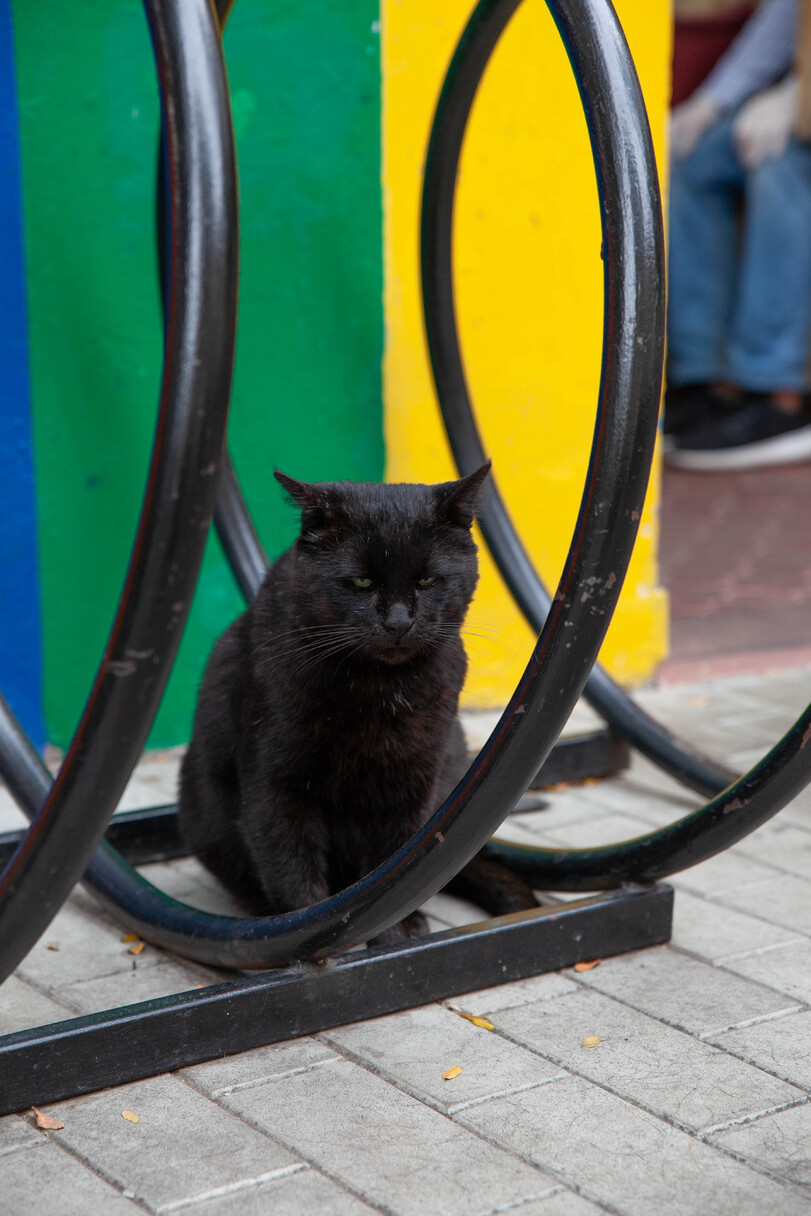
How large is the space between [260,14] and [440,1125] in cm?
226

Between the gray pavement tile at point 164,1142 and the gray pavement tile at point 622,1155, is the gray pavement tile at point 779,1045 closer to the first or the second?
the gray pavement tile at point 622,1155

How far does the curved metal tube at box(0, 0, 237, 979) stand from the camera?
1.29m

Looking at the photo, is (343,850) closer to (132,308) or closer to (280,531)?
(280,531)

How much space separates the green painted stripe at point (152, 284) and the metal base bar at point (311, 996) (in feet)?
3.94

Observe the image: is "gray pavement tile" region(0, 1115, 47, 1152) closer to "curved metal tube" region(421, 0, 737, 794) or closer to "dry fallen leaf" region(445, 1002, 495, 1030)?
"dry fallen leaf" region(445, 1002, 495, 1030)

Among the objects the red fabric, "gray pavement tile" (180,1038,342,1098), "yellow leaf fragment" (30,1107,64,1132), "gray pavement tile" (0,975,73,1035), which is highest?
the red fabric

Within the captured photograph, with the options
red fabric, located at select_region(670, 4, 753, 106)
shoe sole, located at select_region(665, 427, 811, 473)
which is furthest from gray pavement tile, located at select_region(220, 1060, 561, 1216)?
red fabric, located at select_region(670, 4, 753, 106)

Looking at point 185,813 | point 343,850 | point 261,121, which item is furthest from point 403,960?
point 261,121

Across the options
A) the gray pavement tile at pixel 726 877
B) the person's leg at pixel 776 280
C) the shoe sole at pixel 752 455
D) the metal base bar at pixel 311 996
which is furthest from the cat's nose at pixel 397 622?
the person's leg at pixel 776 280

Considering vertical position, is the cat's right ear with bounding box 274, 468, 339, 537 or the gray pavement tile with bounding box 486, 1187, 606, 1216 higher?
the cat's right ear with bounding box 274, 468, 339, 537

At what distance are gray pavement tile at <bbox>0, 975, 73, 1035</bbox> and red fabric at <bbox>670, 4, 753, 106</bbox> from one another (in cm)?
649

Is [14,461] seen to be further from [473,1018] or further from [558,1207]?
[558,1207]

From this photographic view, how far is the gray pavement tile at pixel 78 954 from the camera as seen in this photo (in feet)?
6.41

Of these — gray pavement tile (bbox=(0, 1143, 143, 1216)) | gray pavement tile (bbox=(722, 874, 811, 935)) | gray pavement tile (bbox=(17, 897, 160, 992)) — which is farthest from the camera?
gray pavement tile (bbox=(722, 874, 811, 935))
